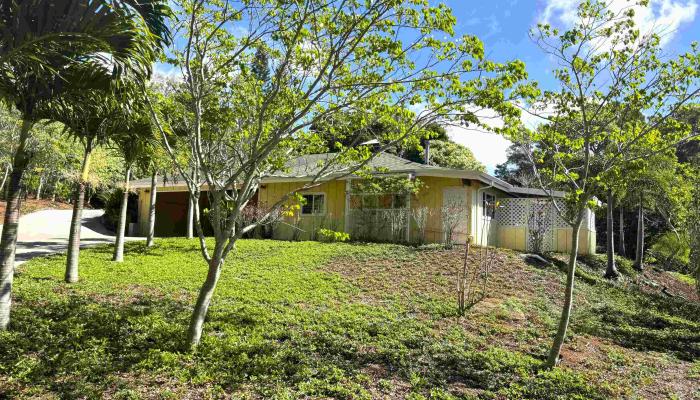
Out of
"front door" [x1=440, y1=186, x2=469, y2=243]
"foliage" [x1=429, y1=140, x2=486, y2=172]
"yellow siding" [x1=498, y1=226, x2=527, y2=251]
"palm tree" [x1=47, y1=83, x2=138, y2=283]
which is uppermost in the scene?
"foliage" [x1=429, y1=140, x2=486, y2=172]

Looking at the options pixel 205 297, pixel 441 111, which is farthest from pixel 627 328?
pixel 205 297

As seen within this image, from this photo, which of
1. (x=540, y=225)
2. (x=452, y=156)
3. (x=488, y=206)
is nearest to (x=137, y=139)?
(x=488, y=206)

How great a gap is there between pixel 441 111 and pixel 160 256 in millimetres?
9624

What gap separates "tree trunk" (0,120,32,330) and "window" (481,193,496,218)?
13772 mm

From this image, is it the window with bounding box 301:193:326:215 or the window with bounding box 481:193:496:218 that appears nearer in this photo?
the window with bounding box 481:193:496:218

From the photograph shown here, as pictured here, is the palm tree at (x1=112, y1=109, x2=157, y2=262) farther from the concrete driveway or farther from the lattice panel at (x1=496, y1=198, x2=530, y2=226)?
the lattice panel at (x1=496, y1=198, x2=530, y2=226)

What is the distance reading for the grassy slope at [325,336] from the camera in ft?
16.5

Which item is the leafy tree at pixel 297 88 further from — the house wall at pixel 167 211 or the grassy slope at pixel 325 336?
the house wall at pixel 167 211

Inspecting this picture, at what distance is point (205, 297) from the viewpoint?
5723mm

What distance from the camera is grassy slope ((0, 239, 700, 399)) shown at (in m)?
5.03

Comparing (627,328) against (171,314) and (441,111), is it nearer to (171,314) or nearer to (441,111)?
(441,111)

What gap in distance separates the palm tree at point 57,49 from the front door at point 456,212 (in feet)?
36.1

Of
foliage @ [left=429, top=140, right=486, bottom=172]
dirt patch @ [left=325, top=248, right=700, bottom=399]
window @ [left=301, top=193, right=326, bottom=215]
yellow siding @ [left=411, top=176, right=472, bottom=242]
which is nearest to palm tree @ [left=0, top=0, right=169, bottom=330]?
dirt patch @ [left=325, top=248, right=700, bottom=399]

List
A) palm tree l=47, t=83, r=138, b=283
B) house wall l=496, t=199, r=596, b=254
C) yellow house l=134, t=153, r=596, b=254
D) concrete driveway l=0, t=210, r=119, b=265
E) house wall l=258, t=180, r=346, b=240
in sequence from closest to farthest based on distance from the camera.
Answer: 1. palm tree l=47, t=83, r=138, b=283
2. concrete driveway l=0, t=210, r=119, b=265
3. yellow house l=134, t=153, r=596, b=254
4. house wall l=496, t=199, r=596, b=254
5. house wall l=258, t=180, r=346, b=240
